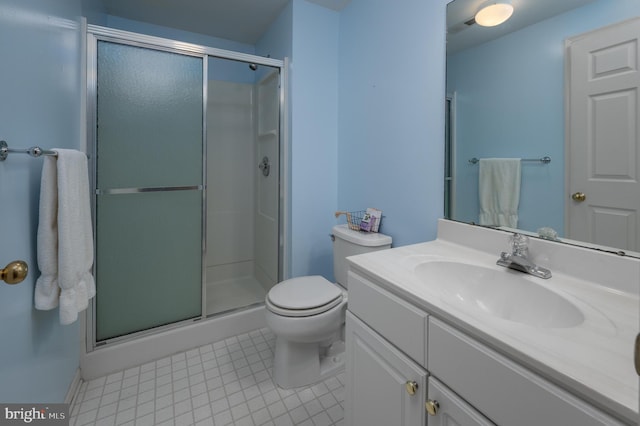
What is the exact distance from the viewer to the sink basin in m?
0.78

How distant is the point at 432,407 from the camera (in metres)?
0.72

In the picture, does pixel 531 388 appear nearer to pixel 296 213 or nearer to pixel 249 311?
pixel 296 213

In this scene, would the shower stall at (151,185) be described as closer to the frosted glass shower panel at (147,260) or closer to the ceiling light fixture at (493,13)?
the frosted glass shower panel at (147,260)

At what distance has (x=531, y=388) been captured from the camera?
21.0 inches

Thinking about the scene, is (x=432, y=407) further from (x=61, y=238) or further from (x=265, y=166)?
(x=265, y=166)

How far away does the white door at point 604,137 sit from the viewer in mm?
807

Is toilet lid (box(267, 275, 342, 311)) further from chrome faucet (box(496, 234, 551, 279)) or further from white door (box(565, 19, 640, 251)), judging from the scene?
white door (box(565, 19, 640, 251))

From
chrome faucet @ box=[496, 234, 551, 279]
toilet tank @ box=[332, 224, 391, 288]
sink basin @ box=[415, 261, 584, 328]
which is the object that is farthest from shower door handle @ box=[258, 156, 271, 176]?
chrome faucet @ box=[496, 234, 551, 279]

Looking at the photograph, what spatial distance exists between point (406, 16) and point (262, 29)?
144cm

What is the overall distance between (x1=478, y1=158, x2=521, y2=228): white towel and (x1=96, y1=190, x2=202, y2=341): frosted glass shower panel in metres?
1.61

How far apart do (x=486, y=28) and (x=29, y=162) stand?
1.85 metres

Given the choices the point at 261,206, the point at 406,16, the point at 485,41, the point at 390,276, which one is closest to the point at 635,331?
the point at 390,276

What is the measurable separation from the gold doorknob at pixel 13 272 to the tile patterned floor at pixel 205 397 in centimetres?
93

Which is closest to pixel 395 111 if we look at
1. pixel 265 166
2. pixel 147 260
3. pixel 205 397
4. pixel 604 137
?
pixel 604 137
